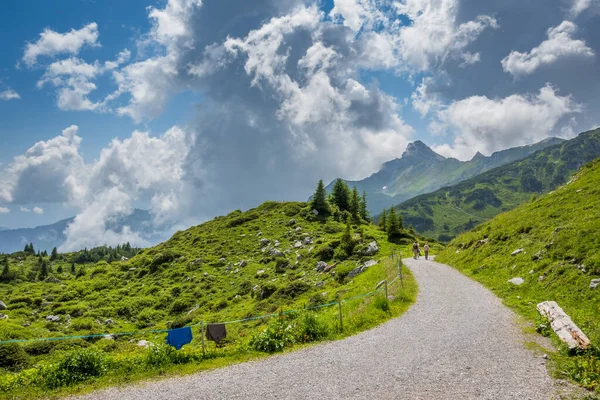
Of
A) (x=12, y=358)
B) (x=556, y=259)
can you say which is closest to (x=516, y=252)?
(x=556, y=259)

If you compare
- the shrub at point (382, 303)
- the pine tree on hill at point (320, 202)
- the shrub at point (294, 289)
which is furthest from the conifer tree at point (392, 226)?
the shrub at point (382, 303)

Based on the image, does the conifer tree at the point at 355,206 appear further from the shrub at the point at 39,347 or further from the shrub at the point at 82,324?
the shrub at the point at 39,347

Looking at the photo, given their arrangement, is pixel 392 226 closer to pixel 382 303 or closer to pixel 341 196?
pixel 341 196

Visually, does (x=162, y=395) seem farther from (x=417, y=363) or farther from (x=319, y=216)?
(x=319, y=216)

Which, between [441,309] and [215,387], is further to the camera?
[441,309]

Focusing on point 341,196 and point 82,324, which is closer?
point 82,324

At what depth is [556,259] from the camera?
75.6 feet

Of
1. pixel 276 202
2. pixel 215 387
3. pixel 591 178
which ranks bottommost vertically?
pixel 215 387

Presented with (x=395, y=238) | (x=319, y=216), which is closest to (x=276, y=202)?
(x=319, y=216)

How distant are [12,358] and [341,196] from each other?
7778 centimetres

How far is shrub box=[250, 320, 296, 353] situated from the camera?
659 inches

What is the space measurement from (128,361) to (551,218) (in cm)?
3474

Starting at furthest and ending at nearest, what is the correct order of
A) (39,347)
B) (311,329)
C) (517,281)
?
(39,347) → (517,281) → (311,329)

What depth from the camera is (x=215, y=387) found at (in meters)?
12.6
